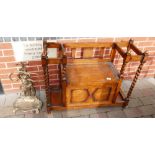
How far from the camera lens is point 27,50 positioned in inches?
99.0

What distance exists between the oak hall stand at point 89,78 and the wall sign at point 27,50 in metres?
0.18

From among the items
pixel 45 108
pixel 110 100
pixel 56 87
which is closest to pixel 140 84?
pixel 110 100

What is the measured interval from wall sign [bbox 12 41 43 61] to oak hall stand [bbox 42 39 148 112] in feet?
0.59

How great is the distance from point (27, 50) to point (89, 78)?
3.18ft

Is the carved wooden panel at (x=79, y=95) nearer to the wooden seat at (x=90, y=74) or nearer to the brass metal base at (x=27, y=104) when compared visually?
the wooden seat at (x=90, y=74)

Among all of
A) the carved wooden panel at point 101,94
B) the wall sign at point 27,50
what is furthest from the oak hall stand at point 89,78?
the wall sign at point 27,50

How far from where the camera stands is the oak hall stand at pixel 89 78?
92.0 inches

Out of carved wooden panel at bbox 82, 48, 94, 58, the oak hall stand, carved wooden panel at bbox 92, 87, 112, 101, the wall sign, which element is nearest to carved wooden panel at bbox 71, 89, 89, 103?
the oak hall stand

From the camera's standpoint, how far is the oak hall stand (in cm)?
234

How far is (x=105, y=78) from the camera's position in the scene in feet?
7.99

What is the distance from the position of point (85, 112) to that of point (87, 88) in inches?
18.1

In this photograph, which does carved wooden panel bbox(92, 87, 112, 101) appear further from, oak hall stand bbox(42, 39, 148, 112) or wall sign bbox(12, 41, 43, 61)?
wall sign bbox(12, 41, 43, 61)

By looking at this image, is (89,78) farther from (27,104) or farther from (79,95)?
(27,104)

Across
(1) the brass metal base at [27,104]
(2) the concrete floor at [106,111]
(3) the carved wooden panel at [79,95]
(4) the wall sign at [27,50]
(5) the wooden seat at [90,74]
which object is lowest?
(2) the concrete floor at [106,111]
